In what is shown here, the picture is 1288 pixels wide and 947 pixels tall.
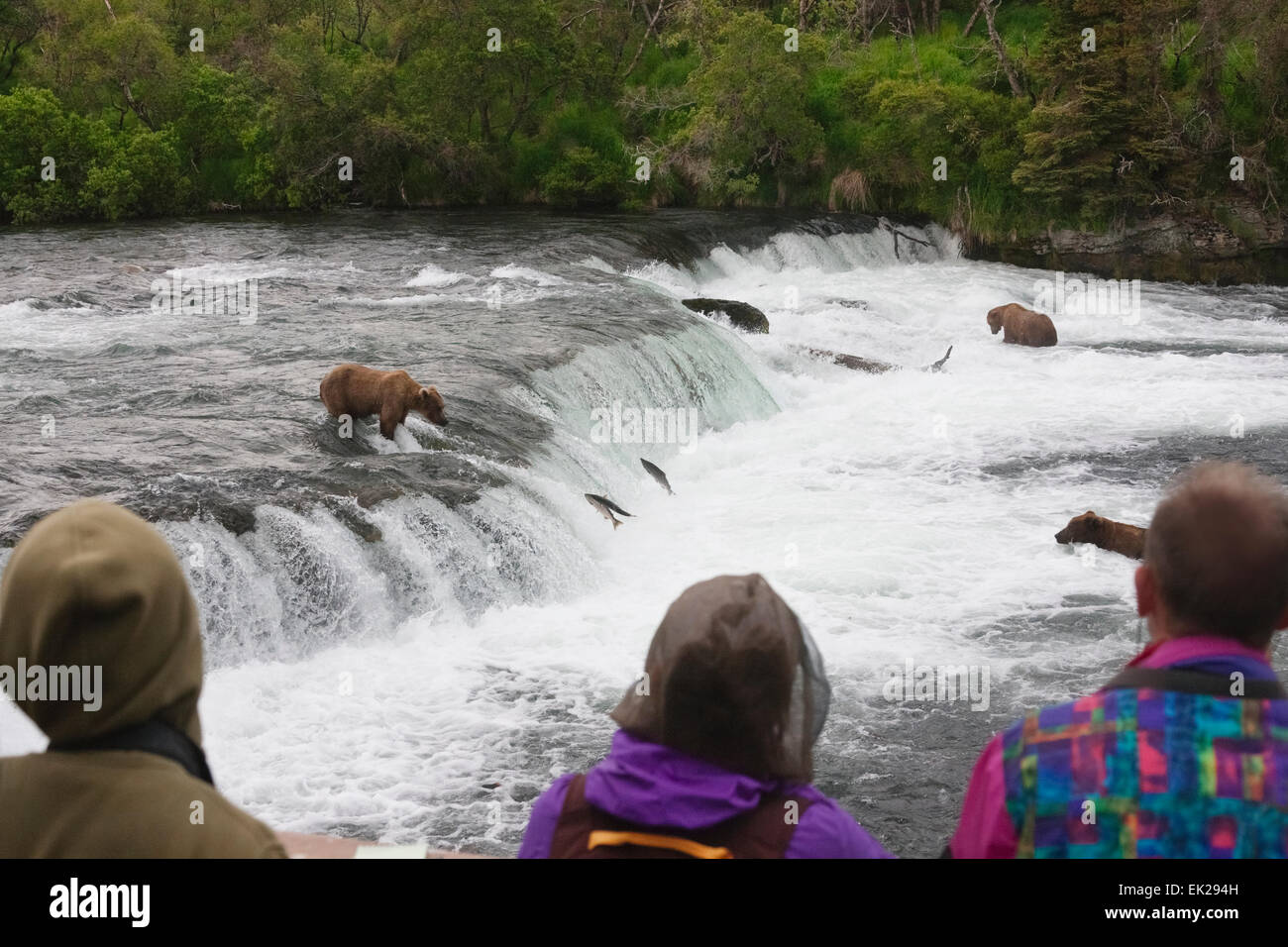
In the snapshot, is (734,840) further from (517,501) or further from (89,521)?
(517,501)

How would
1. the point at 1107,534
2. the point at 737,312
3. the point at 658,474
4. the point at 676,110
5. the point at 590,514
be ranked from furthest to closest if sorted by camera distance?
the point at 676,110
the point at 737,312
the point at 658,474
the point at 590,514
the point at 1107,534

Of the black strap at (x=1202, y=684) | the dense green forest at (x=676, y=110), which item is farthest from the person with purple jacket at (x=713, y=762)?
the dense green forest at (x=676, y=110)

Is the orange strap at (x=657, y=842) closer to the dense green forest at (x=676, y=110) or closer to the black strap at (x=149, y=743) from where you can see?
the black strap at (x=149, y=743)

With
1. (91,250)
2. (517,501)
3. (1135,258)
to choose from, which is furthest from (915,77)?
(517,501)

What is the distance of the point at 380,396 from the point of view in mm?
9945

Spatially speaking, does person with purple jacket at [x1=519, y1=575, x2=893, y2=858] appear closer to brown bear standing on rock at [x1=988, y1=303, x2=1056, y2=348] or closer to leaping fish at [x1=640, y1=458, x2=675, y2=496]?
leaping fish at [x1=640, y1=458, x2=675, y2=496]

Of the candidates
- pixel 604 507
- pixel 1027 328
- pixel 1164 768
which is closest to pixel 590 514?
pixel 604 507

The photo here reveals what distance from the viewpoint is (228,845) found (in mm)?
1886

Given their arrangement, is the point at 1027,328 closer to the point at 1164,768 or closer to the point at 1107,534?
the point at 1107,534

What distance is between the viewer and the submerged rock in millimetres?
16953

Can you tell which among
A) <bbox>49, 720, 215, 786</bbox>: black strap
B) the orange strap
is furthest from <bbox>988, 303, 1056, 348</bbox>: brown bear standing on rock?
<bbox>49, 720, 215, 786</bbox>: black strap

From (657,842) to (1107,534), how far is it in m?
→ 7.98

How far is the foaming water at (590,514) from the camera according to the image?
6.65 metres

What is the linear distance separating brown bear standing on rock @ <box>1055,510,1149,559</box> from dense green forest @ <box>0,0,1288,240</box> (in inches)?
637
